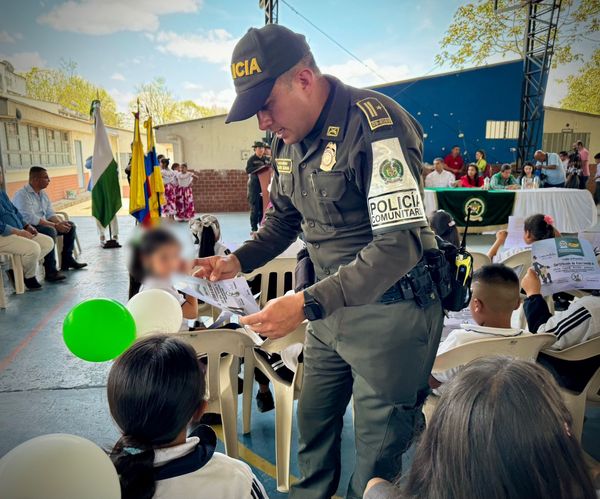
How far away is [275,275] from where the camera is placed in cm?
322

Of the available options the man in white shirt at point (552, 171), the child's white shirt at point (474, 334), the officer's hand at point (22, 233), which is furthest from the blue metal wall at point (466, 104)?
the child's white shirt at point (474, 334)

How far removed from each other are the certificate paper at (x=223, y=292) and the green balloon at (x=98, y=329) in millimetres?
240

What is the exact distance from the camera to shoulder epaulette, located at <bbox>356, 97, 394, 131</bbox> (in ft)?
4.12

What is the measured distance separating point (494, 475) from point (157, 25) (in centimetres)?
3338

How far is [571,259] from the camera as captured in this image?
259 cm

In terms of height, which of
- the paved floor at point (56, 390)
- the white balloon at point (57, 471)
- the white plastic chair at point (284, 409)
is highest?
the white balloon at point (57, 471)

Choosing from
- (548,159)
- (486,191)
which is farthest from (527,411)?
(548,159)

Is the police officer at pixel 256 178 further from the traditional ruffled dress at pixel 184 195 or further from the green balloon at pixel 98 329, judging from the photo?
the green balloon at pixel 98 329

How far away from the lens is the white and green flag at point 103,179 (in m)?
6.95

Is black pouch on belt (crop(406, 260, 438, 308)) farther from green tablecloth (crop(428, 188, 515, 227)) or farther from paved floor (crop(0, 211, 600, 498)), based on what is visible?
green tablecloth (crop(428, 188, 515, 227))

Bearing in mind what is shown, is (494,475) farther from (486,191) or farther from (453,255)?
(486,191)

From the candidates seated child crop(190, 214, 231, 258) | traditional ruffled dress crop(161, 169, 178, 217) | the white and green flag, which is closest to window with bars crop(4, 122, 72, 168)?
traditional ruffled dress crop(161, 169, 178, 217)

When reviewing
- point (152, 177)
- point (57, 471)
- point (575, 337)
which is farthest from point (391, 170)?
point (152, 177)

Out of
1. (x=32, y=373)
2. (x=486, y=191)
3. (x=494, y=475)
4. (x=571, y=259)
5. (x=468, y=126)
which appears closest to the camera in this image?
(x=494, y=475)
